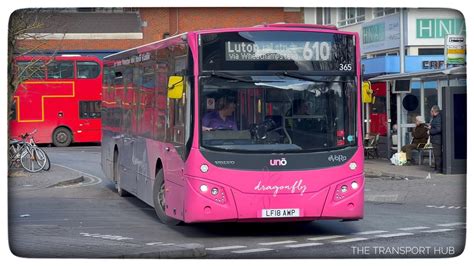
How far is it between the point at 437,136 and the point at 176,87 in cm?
1202

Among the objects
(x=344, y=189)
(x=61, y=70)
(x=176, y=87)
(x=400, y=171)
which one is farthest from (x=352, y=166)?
(x=61, y=70)

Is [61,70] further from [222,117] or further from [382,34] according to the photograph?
[222,117]

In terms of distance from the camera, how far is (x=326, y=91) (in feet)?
42.0

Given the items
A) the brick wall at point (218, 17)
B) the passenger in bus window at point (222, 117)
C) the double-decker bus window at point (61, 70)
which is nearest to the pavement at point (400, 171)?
the brick wall at point (218, 17)

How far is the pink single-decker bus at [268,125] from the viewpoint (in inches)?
489

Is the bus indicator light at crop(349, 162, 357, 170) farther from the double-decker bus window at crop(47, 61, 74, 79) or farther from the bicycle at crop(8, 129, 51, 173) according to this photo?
the double-decker bus window at crop(47, 61, 74, 79)

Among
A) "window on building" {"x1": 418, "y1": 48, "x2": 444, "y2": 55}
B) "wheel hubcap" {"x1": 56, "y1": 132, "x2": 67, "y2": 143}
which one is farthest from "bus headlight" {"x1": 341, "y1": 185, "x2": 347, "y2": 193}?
"wheel hubcap" {"x1": 56, "y1": 132, "x2": 67, "y2": 143}

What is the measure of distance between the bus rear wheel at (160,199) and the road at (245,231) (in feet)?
0.44

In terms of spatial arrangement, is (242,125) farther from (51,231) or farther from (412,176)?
(412,176)

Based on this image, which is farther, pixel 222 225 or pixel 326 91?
pixel 222 225

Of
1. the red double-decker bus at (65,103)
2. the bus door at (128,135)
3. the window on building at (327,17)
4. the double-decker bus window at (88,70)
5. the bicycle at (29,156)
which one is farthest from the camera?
the red double-decker bus at (65,103)
